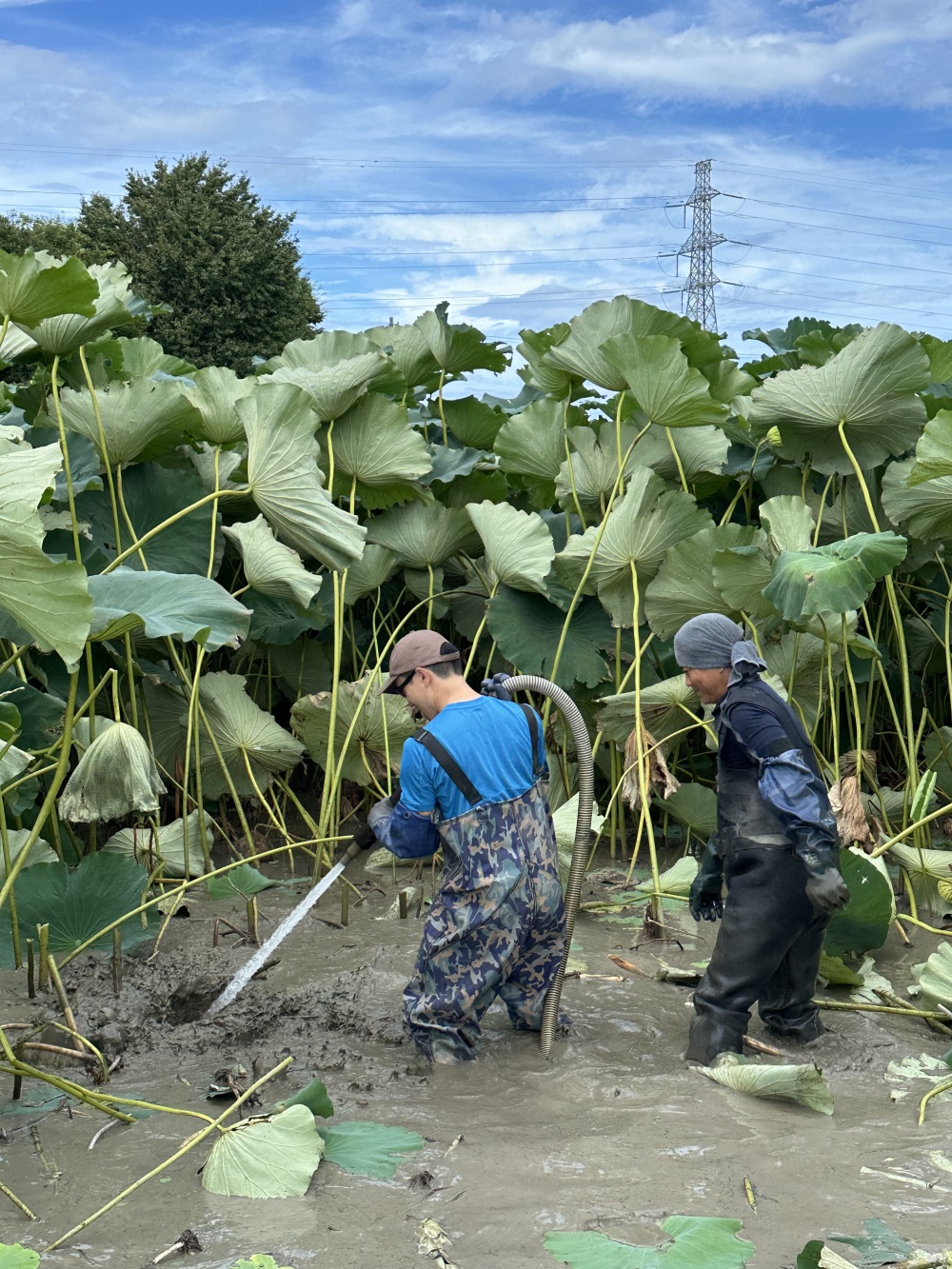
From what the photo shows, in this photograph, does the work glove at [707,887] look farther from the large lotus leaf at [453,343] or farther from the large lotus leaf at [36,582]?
the large lotus leaf at [453,343]

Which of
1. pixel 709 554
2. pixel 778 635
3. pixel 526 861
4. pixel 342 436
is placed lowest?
pixel 526 861

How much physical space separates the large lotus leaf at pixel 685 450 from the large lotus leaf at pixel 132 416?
2120 millimetres

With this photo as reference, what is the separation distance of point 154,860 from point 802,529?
303 centimetres

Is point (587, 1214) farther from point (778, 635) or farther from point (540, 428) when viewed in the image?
point (540, 428)

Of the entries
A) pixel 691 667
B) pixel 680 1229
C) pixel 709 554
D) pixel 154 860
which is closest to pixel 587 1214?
pixel 680 1229

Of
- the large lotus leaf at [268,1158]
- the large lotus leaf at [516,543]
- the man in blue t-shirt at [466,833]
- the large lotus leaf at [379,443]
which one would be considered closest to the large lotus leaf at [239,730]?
the large lotus leaf at [379,443]

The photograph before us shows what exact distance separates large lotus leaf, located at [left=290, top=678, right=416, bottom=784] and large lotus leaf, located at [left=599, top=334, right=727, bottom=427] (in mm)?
1698

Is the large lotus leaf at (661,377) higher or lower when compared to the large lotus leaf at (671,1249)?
higher

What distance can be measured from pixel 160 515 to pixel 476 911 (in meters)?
2.78

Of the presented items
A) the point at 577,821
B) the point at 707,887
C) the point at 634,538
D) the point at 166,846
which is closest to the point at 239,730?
the point at 166,846

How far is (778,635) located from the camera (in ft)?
18.5

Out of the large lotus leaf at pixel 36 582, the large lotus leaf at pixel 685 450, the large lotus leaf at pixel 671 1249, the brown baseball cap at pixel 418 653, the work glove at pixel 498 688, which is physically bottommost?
the large lotus leaf at pixel 671 1249

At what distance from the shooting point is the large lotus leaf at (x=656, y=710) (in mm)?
5309

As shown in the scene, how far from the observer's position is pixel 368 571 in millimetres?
5926
